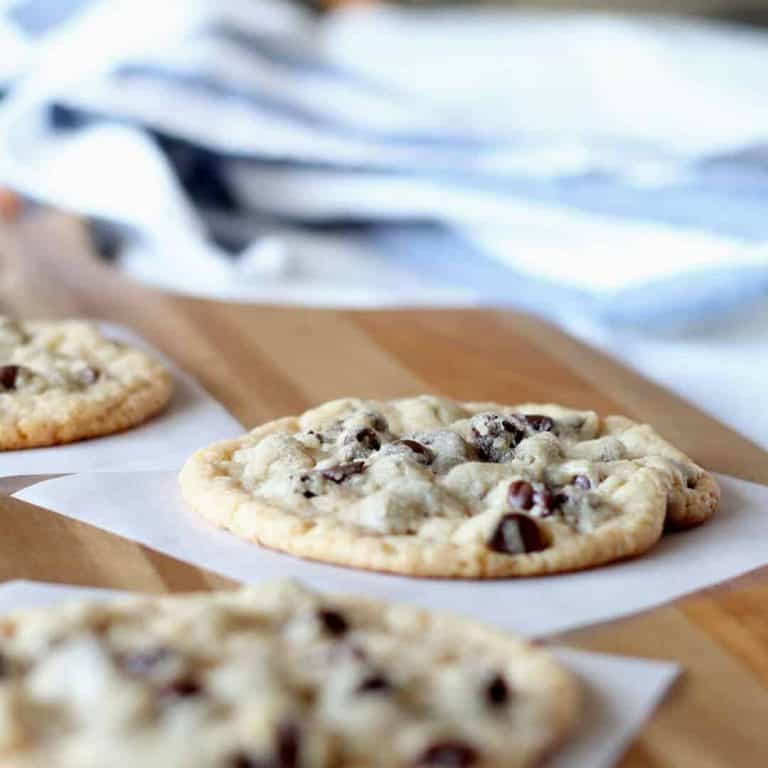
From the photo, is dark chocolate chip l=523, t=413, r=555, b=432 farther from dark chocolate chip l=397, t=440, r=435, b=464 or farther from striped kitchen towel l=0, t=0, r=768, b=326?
striped kitchen towel l=0, t=0, r=768, b=326

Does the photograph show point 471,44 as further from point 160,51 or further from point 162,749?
point 162,749

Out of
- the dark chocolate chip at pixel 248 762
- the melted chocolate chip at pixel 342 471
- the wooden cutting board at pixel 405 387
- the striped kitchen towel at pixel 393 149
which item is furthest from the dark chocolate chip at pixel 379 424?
the striped kitchen towel at pixel 393 149

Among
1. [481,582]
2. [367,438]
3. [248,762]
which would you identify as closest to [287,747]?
[248,762]

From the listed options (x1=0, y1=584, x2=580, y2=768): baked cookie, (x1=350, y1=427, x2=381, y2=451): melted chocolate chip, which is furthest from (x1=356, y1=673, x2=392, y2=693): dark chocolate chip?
(x1=350, y1=427, x2=381, y2=451): melted chocolate chip

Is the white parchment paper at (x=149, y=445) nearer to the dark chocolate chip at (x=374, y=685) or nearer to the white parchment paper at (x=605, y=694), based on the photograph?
the white parchment paper at (x=605, y=694)

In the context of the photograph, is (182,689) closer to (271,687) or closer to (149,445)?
(271,687)

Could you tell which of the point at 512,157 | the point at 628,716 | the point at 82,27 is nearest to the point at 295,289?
the point at 512,157
